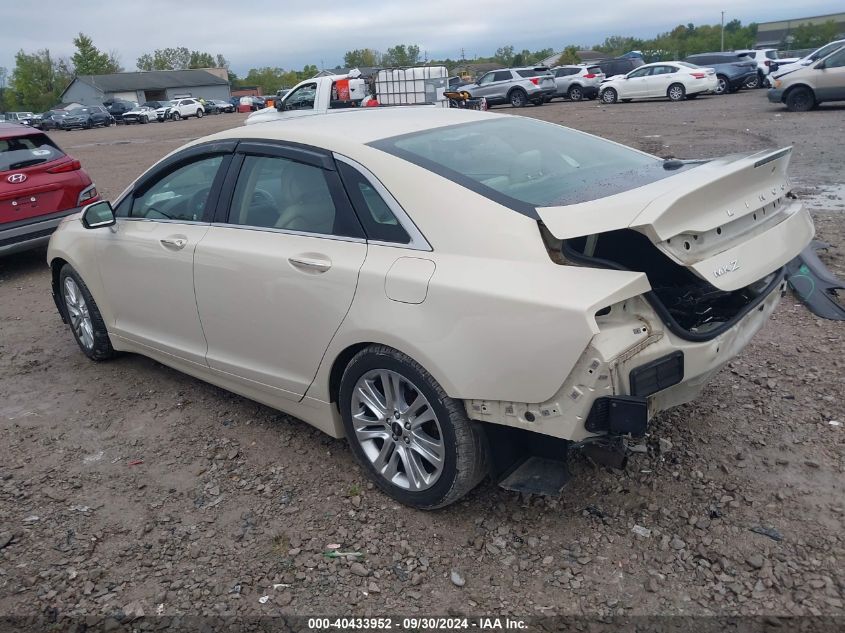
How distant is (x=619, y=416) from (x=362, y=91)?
15.0m

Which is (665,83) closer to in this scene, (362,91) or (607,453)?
(362,91)

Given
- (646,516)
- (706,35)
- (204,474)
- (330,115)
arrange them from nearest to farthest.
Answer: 1. (646,516)
2. (204,474)
3. (330,115)
4. (706,35)

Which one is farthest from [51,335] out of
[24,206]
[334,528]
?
[334,528]

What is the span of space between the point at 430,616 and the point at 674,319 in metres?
1.45

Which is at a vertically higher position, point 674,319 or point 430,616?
point 674,319

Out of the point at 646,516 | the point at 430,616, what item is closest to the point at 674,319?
the point at 646,516

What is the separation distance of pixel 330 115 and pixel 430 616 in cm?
282

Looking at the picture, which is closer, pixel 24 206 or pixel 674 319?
pixel 674 319

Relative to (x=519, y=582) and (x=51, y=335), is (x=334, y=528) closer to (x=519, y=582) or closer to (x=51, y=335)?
(x=519, y=582)

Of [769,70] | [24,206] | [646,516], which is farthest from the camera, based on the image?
[769,70]

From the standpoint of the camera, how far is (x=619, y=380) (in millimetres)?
2578

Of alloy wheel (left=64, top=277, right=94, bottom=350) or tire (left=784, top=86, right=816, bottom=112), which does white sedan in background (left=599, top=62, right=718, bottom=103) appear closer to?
tire (left=784, top=86, right=816, bottom=112)

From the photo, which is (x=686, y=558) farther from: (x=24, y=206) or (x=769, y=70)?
(x=769, y=70)

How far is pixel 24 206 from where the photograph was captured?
779 cm
